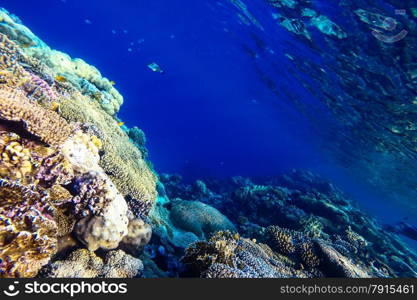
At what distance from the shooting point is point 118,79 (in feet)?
462

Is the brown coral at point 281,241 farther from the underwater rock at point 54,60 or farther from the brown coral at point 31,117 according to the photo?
the underwater rock at point 54,60

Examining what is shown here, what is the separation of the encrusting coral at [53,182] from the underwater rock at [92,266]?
1.4 inches

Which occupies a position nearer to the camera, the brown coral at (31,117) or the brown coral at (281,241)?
the brown coral at (31,117)

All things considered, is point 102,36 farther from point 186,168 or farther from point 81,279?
point 81,279

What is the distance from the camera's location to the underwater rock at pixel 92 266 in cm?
370

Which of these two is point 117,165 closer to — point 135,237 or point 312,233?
point 135,237

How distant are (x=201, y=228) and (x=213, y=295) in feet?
22.4

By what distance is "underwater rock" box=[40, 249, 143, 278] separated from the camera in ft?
12.1

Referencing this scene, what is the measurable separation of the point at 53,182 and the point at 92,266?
1.50 metres

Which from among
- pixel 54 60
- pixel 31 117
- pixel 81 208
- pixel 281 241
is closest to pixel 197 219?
pixel 281 241

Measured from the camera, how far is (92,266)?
13.8 feet

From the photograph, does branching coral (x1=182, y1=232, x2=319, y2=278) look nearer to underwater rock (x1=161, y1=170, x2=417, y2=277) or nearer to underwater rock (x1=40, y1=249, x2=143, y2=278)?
underwater rock (x1=40, y1=249, x2=143, y2=278)

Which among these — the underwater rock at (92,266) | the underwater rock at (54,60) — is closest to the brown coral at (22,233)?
the underwater rock at (92,266)

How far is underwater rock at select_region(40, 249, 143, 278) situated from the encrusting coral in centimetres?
3
